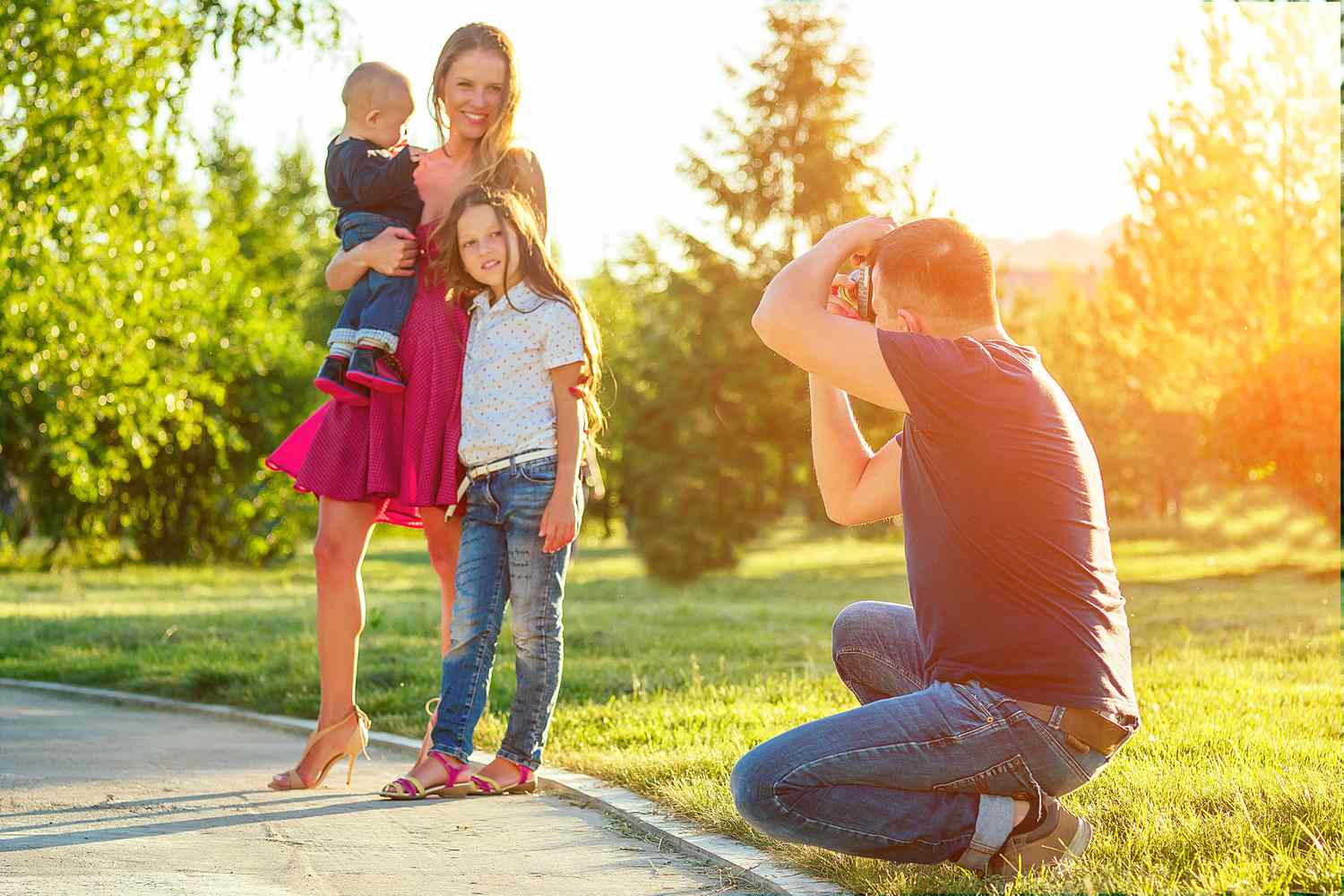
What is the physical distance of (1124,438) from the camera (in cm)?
3584

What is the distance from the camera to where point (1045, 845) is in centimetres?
364

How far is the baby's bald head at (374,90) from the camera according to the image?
5184mm

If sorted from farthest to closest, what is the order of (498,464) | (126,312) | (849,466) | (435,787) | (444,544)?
1. (126,312)
2. (444,544)
3. (498,464)
4. (435,787)
5. (849,466)

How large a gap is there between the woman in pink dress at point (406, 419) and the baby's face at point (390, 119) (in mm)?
109

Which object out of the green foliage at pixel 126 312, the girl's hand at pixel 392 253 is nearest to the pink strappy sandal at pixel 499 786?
the girl's hand at pixel 392 253

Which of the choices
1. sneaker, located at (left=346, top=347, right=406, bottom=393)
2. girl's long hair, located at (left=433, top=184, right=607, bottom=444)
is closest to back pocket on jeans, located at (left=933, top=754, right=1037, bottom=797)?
girl's long hair, located at (left=433, top=184, right=607, bottom=444)

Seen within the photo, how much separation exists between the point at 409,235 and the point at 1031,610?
2.61m

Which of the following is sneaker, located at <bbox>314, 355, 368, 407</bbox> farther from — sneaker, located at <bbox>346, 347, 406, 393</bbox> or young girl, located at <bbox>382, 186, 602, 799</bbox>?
young girl, located at <bbox>382, 186, 602, 799</bbox>

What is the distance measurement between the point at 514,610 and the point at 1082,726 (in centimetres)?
207

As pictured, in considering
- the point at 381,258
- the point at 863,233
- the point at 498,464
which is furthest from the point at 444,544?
the point at 863,233

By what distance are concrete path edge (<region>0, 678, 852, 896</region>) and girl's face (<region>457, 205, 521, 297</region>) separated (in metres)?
1.64

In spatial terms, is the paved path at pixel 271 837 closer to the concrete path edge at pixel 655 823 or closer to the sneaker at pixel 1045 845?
the concrete path edge at pixel 655 823

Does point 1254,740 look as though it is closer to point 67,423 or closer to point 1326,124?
point 67,423

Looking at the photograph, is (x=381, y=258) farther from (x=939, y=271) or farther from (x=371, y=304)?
(x=939, y=271)
